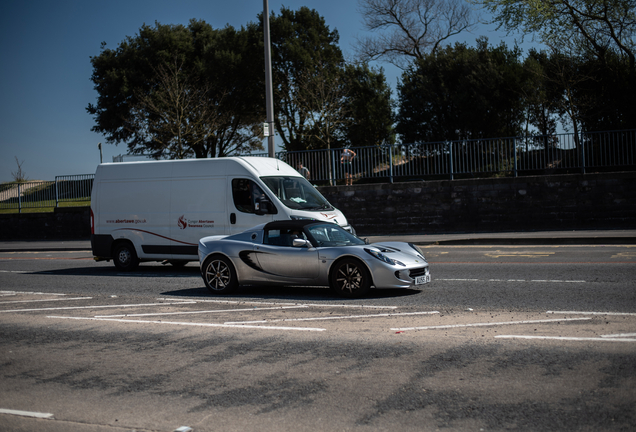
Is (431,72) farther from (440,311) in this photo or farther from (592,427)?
(592,427)

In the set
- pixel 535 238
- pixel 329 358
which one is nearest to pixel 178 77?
pixel 535 238

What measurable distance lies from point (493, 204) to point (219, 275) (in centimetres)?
1341

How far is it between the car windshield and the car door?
218 mm

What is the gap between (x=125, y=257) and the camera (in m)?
13.4

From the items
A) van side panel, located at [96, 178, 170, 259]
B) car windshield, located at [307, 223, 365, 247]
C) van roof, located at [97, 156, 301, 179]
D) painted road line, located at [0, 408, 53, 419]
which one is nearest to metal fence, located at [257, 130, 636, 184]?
van roof, located at [97, 156, 301, 179]

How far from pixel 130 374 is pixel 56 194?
2430cm

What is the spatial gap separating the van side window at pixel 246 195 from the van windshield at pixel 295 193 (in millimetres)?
275

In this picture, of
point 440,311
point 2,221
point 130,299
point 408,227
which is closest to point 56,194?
point 2,221

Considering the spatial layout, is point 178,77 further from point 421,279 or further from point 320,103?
point 421,279

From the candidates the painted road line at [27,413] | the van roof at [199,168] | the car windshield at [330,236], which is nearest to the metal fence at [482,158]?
the van roof at [199,168]

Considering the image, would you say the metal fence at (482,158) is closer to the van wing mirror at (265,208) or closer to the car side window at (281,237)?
the van wing mirror at (265,208)

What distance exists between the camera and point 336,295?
893 centimetres

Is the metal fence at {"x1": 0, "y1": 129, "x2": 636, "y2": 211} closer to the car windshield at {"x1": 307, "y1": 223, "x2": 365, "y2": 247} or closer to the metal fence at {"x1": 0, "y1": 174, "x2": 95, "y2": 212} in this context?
the metal fence at {"x1": 0, "y1": 174, "x2": 95, "y2": 212}

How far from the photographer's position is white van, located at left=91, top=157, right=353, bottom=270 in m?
12.2
